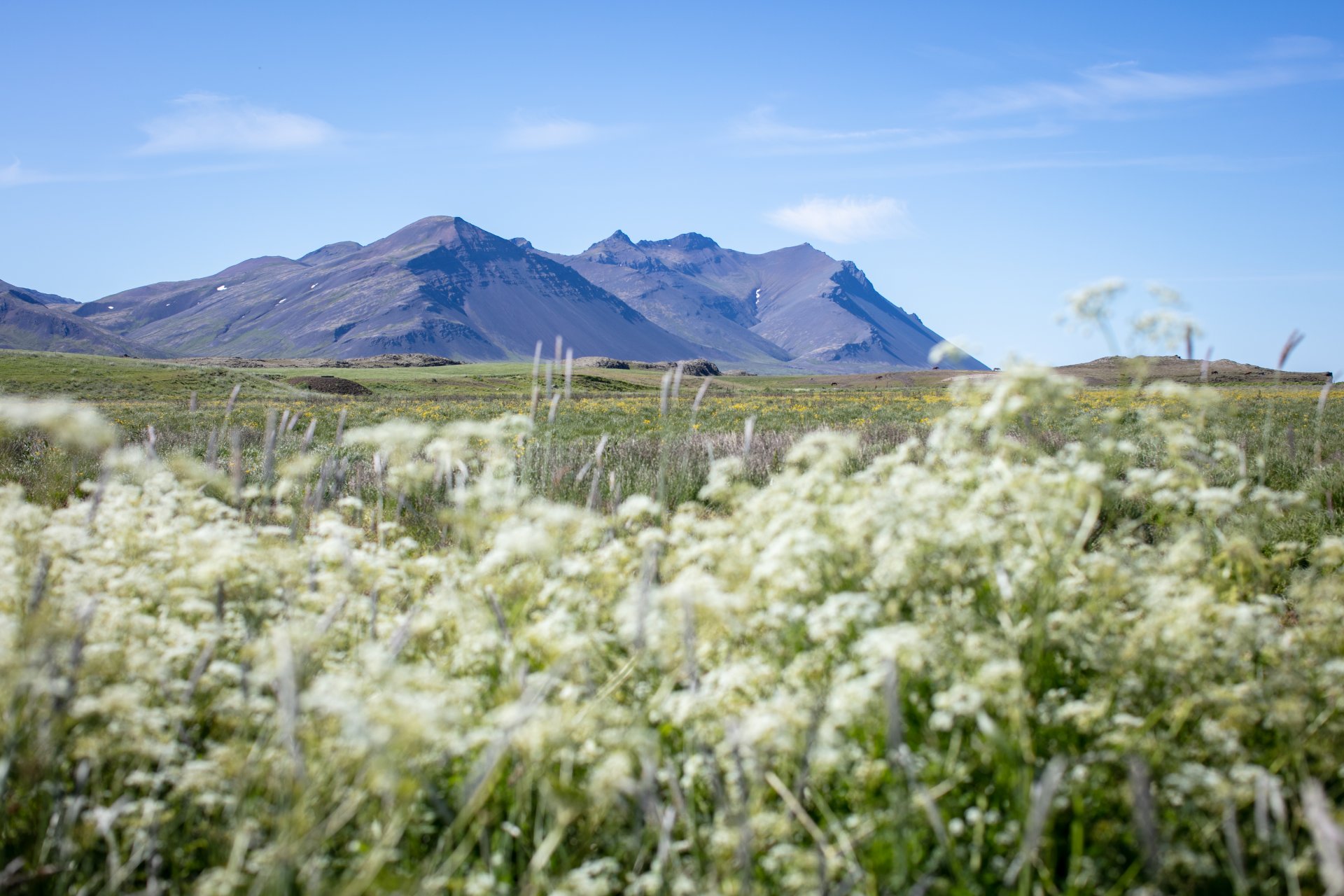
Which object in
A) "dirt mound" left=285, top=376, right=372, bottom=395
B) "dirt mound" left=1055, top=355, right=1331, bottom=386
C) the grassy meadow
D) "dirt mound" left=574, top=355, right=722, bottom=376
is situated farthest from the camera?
"dirt mound" left=574, top=355, right=722, bottom=376

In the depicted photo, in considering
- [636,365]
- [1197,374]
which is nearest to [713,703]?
[1197,374]

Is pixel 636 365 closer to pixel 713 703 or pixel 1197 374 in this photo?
pixel 1197 374

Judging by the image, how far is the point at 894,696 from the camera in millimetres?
1967

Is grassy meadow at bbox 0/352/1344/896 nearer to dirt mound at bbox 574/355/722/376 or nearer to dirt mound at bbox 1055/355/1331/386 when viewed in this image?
dirt mound at bbox 1055/355/1331/386

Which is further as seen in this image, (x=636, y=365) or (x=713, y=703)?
(x=636, y=365)

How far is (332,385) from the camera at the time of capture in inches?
2876

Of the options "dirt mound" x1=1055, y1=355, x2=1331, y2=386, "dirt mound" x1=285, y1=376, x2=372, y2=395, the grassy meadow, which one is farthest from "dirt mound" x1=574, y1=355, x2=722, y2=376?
the grassy meadow

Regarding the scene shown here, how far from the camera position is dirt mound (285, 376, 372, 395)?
68.8 m

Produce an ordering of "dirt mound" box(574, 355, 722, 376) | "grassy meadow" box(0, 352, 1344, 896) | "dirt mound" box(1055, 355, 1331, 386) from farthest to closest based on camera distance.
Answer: "dirt mound" box(574, 355, 722, 376)
"dirt mound" box(1055, 355, 1331, 386)
"grassy meadow" box(0, 352, 1344, 896)

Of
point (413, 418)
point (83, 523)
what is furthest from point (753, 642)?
point (413, 418)

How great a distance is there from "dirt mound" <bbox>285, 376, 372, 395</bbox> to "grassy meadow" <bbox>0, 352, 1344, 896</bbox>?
68.8m

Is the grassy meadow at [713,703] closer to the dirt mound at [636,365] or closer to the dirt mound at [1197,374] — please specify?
the dirt mound at [1197,374]

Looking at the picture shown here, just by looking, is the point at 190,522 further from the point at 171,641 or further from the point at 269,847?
the point at 269,847

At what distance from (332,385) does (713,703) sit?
77.5 meters
